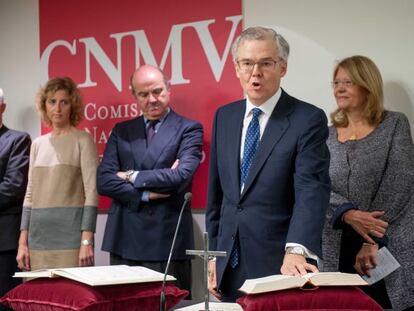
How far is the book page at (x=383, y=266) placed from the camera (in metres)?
3.09

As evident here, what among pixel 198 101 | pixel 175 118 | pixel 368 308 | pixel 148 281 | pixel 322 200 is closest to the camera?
pixel 368 308

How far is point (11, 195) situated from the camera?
4.15m

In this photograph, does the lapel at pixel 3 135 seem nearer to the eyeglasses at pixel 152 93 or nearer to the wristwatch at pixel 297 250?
the eyeglasses at pixel 152 93

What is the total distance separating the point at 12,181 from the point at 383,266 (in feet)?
7.64

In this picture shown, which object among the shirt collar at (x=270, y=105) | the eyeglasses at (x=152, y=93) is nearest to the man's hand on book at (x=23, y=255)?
the eyeglasses at (x=152, y=93)

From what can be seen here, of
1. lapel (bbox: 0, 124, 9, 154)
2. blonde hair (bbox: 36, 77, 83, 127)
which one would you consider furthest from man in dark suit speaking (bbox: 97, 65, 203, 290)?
lapel (bbox: 0, 124, 9, 154)

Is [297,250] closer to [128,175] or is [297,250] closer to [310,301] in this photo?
[310,301]

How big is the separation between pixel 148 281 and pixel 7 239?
8.27ft

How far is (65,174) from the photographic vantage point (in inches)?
155

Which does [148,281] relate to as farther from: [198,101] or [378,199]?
[198,101]

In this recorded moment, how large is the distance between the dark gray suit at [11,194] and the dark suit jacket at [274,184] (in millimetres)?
2121

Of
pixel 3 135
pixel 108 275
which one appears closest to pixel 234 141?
pixel 108 275

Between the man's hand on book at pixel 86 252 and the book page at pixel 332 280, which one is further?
the man's hand on book at pixel 86 252

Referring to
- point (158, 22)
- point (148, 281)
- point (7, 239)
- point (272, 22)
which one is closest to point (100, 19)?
point (158, 22)
